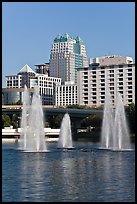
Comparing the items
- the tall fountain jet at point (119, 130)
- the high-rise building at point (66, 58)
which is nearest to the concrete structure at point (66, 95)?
the high-rise building at point (66, 58)

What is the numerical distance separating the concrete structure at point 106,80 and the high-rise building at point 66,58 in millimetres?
52490

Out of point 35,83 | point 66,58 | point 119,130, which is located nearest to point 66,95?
point 35,83

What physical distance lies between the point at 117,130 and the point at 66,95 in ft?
301

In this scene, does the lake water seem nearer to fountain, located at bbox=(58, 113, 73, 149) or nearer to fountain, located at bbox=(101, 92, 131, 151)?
fountain, located at bbox=(101, 92, 131, 151)

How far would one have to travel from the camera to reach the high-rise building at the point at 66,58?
170500 millimetres

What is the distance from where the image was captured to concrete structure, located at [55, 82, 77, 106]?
132625 millimetres

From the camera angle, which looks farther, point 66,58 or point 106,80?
point 66,58

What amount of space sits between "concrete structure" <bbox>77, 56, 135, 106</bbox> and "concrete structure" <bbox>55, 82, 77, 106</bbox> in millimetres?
17843

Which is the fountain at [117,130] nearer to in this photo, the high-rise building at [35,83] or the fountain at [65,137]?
the fountain at [65,137]

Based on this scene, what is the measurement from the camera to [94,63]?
116 metres

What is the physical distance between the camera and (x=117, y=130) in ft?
138

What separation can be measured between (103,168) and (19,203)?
384 inches

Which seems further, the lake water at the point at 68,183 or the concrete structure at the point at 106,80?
the concrete structure at the point at 106,80

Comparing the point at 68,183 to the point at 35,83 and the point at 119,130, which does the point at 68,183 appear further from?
the point at 35,83
